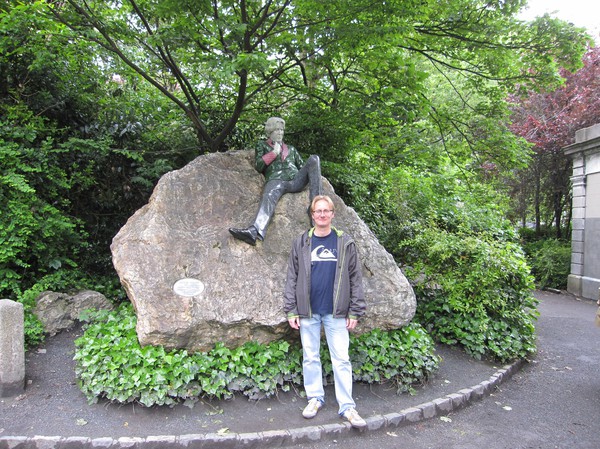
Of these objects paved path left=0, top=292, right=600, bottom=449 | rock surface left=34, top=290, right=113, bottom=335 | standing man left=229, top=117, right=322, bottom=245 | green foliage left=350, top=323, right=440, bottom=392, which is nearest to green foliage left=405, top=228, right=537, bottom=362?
paved path left=0, top=292, right=600, bottom=449

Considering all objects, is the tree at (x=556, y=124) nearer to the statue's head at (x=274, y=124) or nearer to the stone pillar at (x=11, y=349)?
the statue's head at (x=274, y=124)

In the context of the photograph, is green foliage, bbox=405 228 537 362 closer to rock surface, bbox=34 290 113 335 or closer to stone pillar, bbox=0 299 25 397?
rock surface, bbox=34 290 113 335

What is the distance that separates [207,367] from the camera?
13.0 ft

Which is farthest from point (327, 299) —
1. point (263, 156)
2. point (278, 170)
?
point (263, 156)

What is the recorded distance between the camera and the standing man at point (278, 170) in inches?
199

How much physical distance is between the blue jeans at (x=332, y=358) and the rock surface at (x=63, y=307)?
3.23 meters

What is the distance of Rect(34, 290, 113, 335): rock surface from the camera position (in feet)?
17.4

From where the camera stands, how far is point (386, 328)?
4.71 meters

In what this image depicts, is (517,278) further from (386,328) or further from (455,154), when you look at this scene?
(455,154)

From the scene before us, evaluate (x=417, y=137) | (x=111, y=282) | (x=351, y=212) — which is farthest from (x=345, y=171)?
(x=111, y=282)

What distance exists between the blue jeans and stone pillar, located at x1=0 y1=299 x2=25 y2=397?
273 cm

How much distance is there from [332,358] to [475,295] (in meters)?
2.79

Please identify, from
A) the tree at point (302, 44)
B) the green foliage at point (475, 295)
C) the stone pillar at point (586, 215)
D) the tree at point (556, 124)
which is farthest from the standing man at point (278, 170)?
the tree at point (556, 124)

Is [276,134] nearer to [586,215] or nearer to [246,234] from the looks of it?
[246,234]
